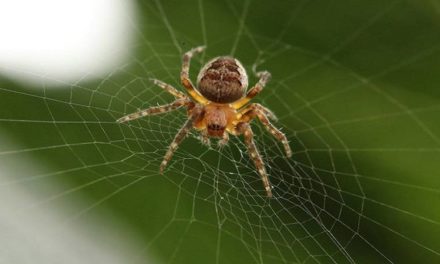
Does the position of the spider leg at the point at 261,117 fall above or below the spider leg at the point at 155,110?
above

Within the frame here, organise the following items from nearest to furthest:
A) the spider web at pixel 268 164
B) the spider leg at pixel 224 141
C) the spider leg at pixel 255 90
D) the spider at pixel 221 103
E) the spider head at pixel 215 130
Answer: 1. the spider web at pixel 268 164
2. the spider leg at pixel 224 141
3. the spider leg at pixel 255 90
4. the spider at pixel 221 103
5. the spider head at pixel 215 130

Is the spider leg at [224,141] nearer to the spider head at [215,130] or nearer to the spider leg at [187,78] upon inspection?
the spider head at [215,130]

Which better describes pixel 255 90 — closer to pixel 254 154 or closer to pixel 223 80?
pixel 223 80

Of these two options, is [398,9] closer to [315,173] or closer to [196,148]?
[315,173]

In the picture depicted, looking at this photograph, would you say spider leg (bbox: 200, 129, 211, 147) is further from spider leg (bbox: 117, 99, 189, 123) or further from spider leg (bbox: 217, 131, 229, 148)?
spider leg (bbox: 117, 99, 189, 123)

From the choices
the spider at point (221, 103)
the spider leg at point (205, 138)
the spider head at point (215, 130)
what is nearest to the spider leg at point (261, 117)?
the spider at point (221, 103)

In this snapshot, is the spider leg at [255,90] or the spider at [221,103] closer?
the spider leg at [255,90]

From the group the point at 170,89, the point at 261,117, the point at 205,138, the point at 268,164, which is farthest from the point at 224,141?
the point at 170,89
